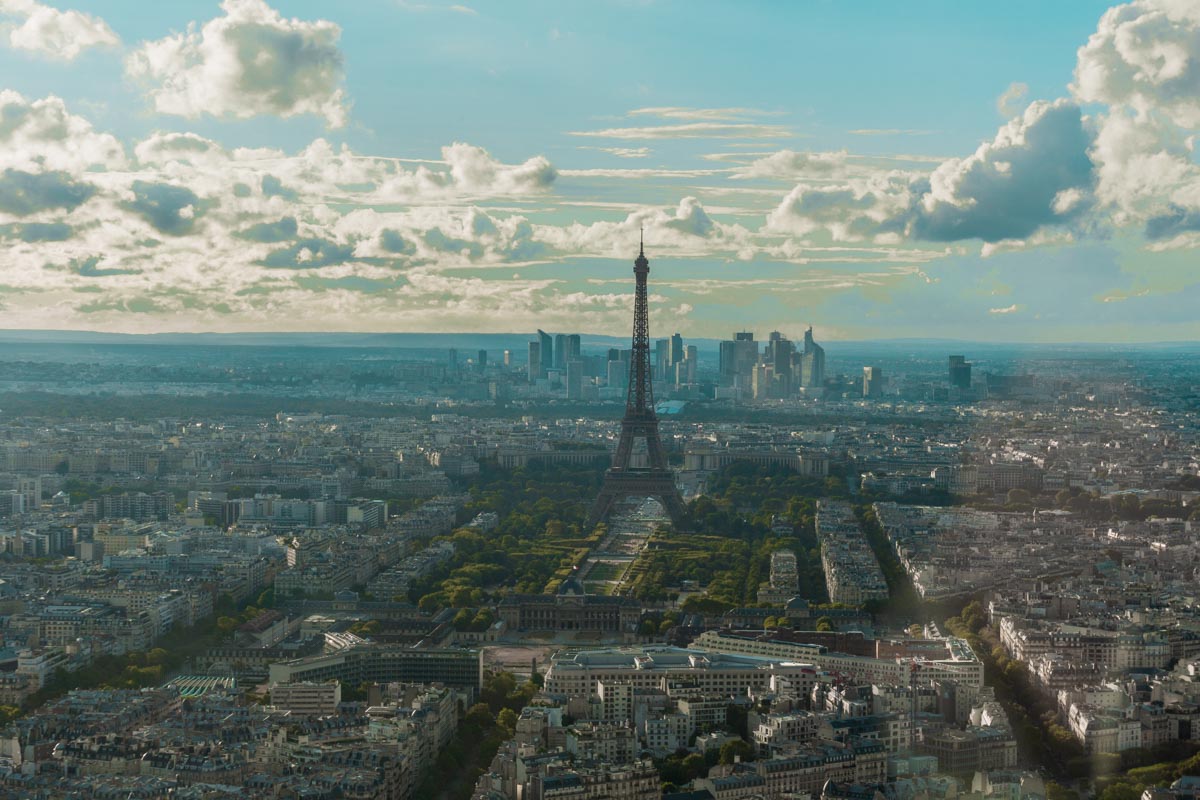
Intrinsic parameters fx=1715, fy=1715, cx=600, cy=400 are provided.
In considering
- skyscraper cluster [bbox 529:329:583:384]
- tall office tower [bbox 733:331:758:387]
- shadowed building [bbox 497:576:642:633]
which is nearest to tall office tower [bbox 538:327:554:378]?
skyscraper cluster [bbox 529:329:583:384]

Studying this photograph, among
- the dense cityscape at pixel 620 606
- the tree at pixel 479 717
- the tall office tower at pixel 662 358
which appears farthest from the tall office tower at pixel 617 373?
the tree at pixel 479 717

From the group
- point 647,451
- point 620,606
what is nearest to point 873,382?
point 647,451

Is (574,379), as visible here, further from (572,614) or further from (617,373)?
(572,614)

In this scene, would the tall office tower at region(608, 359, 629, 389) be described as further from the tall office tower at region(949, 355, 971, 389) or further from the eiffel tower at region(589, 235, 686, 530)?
the eiffel tower at region(589, 235, 686, 530)

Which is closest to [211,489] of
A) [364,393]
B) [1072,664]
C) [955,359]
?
[1072,664]

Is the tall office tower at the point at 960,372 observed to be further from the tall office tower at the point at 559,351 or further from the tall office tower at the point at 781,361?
the tall office tower at the point at 559,351
